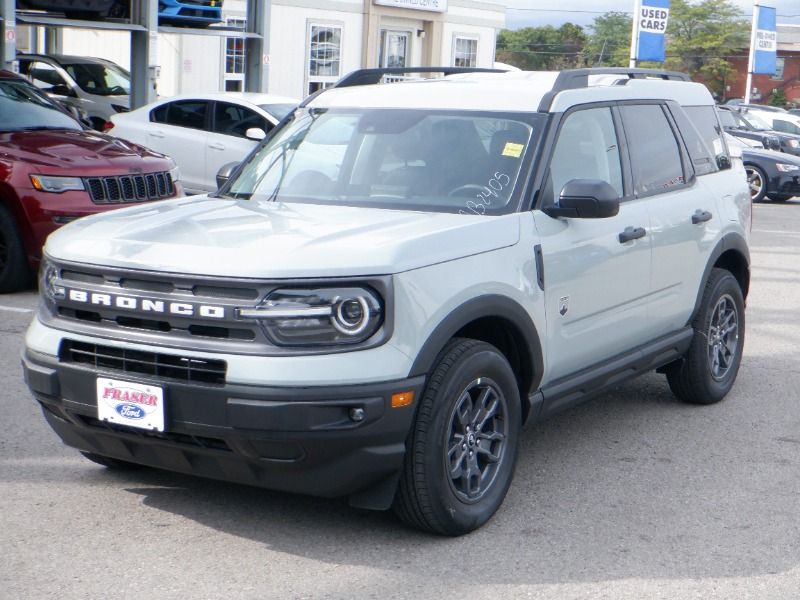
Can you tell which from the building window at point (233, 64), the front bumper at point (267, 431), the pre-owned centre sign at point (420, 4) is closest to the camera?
the front bumper at point (267, 431)

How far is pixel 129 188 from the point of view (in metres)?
9.58

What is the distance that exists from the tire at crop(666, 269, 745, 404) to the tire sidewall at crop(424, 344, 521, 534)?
2.11m

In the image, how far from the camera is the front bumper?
3.93 meters

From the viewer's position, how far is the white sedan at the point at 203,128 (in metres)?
14.5

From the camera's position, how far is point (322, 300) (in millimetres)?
3988

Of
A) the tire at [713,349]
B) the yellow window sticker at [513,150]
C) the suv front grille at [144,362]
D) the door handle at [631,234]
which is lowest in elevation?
the tire at [713,349]

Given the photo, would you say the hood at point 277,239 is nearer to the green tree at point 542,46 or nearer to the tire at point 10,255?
the tire at point 10,255

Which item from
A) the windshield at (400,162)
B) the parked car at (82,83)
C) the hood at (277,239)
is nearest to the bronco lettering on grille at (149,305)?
the hood at (277,239)

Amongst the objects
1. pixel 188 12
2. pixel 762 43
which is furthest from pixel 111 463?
pixel 762 43

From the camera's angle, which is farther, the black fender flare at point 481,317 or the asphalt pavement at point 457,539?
the black fender flare at point 481,317

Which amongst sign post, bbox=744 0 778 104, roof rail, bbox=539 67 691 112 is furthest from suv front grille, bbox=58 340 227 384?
sign post, bbox=744 0 778 104

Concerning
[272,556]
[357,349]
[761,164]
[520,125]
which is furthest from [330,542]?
[761,164]

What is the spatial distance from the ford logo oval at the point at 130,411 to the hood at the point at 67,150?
5.46 metres

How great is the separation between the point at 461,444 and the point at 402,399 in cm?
51
